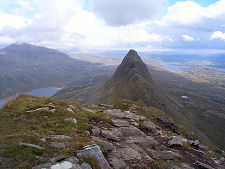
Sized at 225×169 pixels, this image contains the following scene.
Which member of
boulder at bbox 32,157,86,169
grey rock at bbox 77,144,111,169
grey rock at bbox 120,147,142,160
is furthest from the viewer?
grey rock at bbox 120,147,142,160

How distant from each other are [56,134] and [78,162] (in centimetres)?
629

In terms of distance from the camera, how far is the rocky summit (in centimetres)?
1248

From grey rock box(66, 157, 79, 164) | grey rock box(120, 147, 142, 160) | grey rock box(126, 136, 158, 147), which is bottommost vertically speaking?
grey rock box(126, 136, 158, 147)

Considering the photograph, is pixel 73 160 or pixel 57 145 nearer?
pixel 73 160

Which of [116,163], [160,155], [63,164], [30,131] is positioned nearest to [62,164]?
[63,164]

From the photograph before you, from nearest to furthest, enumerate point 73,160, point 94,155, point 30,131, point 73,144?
point 73,160
point 94,155
point 73,144
point 30,131

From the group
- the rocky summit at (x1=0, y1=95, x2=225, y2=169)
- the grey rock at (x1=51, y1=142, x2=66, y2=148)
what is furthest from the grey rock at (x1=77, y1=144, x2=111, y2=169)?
the grey rock at (x1=51, y1=142, x2=66, y2=148)

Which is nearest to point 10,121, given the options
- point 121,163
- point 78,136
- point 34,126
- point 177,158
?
point 34,126

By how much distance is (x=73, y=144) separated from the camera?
49.4 feet

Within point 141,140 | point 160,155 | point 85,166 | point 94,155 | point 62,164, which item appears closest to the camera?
point 62,164

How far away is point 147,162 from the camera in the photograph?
16.4m

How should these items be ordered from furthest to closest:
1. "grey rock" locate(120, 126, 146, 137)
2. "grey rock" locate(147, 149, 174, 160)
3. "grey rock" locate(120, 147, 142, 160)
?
"grey rock" locate(120, 126, 146, 137)
"grey rock" locate(147, 149, 174, 160)
"grey rock" locate(120, 147, 142, 160)

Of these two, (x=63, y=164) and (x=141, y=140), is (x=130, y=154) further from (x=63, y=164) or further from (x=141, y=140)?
(x=63, y=164)

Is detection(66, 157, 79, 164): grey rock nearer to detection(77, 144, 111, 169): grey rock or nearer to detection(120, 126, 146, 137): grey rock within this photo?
detection(77, 144, 111, 169): grey rock
